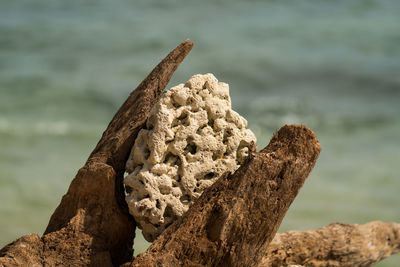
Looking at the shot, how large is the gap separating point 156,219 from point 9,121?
592 centimetres

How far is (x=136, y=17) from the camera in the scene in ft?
34.4

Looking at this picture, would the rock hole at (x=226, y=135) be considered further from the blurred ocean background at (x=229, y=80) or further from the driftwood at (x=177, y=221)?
the blurred ocean background at (x=229, y=80)

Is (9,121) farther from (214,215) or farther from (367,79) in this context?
(214,215)

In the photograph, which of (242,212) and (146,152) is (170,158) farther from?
(242,212)

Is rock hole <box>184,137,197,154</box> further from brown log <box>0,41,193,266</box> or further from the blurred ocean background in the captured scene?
the blurred ocean background

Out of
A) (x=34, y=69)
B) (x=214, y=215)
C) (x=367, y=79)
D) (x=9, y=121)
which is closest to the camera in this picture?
(x=214, y=215)

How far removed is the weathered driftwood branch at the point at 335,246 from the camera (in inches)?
117

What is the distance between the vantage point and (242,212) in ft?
7.77

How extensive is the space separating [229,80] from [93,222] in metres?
6.44

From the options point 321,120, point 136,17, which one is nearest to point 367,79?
point 321,120

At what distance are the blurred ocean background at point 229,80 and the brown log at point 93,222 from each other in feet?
10.1

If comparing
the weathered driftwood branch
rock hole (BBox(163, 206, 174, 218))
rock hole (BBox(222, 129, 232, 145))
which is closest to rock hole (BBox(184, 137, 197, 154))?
rock hole (BBox(222, 129, 232, 145))

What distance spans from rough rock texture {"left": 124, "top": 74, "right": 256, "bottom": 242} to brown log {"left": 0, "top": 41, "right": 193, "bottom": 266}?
0.25 feet

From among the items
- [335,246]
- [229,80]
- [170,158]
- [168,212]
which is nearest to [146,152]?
[170,158]
